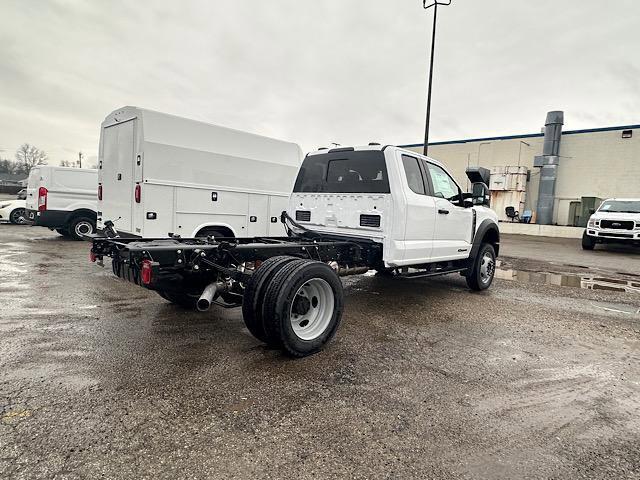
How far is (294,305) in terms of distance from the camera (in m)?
3.95

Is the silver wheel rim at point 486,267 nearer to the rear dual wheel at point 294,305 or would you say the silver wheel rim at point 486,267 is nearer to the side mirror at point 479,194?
the side mirror at point 479,194

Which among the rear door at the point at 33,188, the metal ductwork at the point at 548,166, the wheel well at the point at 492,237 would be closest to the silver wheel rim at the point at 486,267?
the wheel well at the point at 492,237

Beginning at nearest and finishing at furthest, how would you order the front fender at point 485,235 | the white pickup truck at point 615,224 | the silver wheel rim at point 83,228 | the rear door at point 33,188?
the front fender at point 485,235 → the rear door at point 33,188 → the silver wheel rim at point 83,228 → the white pickup truck at point 615,224

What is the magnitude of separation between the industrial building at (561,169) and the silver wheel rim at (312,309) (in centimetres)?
2535

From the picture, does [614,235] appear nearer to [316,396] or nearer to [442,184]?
[442,184]

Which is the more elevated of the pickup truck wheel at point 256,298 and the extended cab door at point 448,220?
the extended cab door at point 448,220

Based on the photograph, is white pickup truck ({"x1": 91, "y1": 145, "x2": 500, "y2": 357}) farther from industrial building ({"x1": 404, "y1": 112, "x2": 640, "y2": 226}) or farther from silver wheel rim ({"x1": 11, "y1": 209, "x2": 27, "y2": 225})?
industrial building ({"x1": 404, "y1": 112, "x2": 640, "y2": 226})

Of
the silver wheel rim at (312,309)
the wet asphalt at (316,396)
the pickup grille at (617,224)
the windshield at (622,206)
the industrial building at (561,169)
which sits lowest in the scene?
the wet asphalt at (316,396)

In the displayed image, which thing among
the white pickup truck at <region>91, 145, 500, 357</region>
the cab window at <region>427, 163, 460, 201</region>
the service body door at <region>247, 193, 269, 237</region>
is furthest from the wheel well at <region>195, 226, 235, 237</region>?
the cab window at <region>427, 163, 460, 201</region>

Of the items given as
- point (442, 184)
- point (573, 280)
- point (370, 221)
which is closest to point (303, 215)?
point (370, 221)

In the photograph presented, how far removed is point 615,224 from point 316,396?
1614 cm

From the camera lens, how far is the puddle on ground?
8398 millimetres

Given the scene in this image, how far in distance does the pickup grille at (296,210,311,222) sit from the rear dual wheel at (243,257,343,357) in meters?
2.37

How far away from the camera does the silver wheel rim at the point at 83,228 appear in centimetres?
1198
